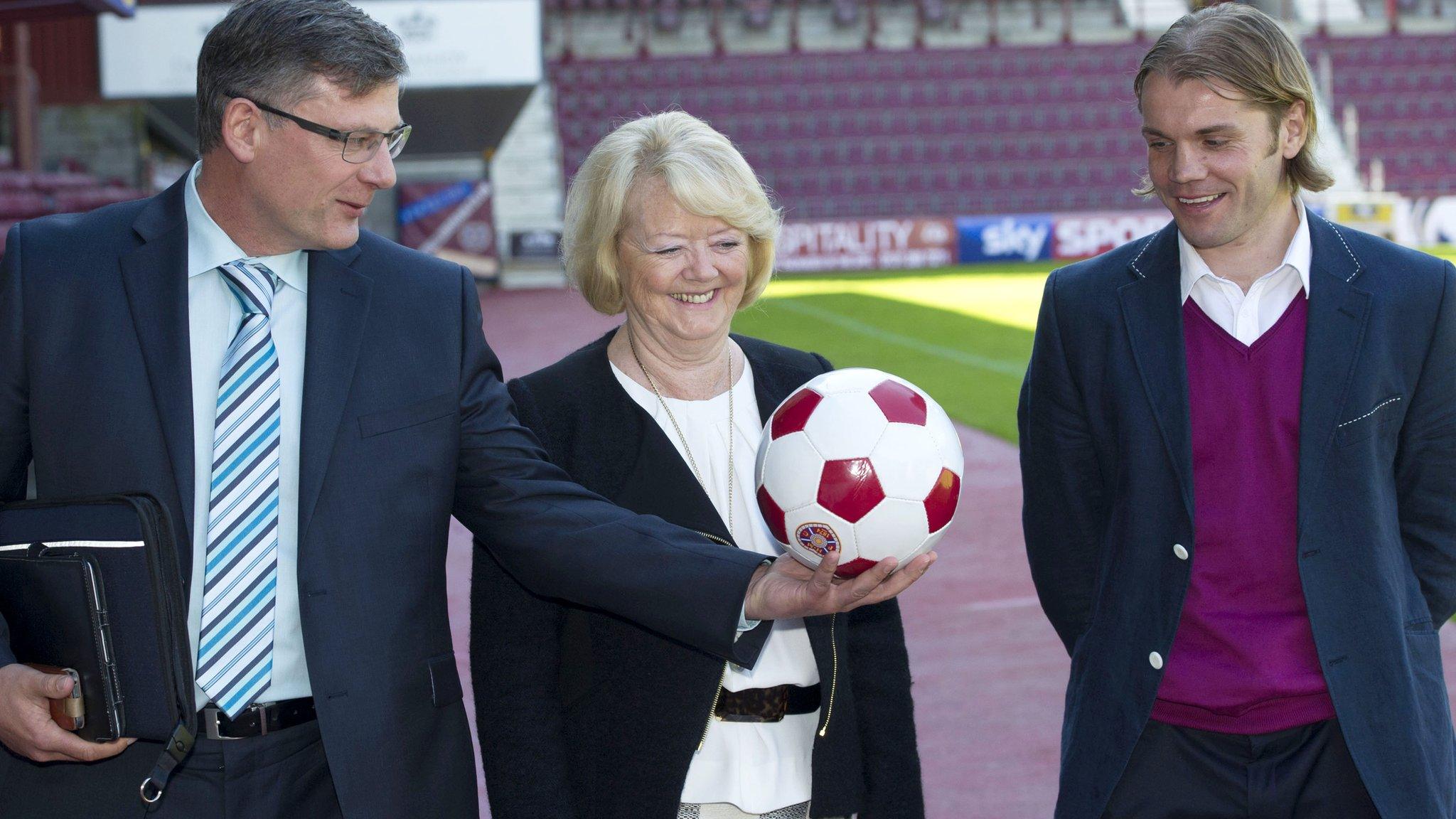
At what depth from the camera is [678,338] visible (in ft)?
8.94

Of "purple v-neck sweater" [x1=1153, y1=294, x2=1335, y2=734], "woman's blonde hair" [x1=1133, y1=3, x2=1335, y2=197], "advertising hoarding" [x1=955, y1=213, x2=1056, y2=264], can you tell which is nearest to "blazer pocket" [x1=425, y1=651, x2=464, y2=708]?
"purple v-neck sweater" [x1=1153, y1=294, x2=1335, y2=734]

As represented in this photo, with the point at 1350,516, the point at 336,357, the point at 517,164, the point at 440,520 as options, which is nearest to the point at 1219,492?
the point at 1350,516

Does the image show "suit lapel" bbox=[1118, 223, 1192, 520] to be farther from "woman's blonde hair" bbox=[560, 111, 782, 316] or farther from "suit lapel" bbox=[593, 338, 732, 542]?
"suit lapel" bbox=[593, 338, 732, 542]

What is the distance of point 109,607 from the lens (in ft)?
6.96

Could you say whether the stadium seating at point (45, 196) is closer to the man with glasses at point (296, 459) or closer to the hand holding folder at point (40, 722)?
the man with glasses at point (296, 459)

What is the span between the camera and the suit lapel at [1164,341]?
8.55ft

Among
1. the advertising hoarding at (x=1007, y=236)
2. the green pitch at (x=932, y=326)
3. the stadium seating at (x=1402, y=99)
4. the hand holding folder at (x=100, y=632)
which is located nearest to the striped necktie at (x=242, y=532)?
the hand holding folder at (x=100, y=632)

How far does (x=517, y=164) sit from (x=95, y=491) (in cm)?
2784

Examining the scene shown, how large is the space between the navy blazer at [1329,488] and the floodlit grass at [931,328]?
703 centimetres

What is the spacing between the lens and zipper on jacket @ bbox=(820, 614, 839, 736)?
253 centimetres

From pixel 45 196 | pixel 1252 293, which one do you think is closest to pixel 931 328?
pixel 45 196

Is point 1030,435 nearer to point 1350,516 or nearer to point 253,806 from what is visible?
point 1350,516

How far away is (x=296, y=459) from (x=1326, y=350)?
5.76ft

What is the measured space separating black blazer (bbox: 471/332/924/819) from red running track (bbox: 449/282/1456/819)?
1.06 m
